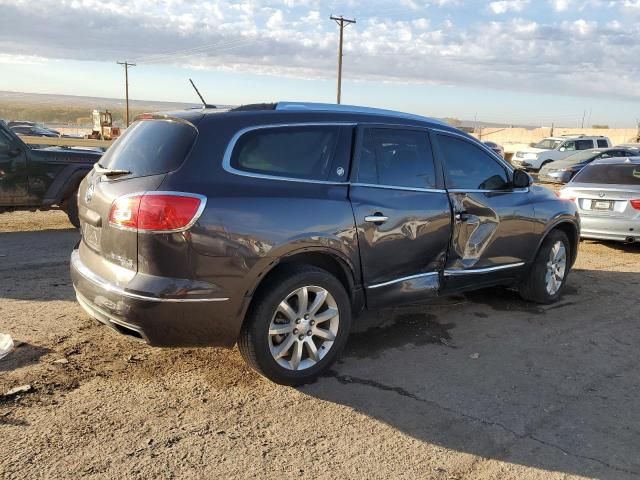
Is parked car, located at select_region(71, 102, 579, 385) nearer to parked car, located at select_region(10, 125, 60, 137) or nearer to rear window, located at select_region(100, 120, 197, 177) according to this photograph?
rear window, located at select_region(100, 120, 197, 177)

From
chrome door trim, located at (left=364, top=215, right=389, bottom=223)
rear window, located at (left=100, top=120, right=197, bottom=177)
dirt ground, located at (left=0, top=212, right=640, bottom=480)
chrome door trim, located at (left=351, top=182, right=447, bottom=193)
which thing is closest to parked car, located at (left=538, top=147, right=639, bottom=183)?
dirt ground, located at (left=0, top=212, right=640, bottom=480)

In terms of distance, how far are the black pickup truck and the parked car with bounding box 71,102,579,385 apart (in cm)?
555

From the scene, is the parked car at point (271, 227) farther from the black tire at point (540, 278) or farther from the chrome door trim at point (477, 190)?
the black tire at point (540, 278)

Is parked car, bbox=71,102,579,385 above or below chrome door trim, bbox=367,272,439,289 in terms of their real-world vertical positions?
above

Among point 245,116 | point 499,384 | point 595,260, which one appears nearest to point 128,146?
point 245,116

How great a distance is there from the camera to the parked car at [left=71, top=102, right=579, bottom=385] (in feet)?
11.3

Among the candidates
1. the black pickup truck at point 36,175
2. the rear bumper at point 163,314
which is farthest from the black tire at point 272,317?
the black pickup truck at point 36,175

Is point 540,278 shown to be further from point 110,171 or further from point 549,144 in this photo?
point 549,144

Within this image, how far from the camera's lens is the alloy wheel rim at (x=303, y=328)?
3.84 metres

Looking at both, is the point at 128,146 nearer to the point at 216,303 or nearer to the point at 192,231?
the point at 192,231

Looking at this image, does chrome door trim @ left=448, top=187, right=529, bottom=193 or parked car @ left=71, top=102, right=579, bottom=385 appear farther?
chrome door trim @ left=448, top=187, right=529, bottom=193

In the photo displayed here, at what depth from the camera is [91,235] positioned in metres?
3.92

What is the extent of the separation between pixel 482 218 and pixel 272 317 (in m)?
2.37

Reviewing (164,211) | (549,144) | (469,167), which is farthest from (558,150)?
(164,211)
